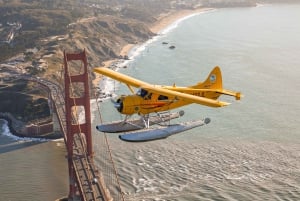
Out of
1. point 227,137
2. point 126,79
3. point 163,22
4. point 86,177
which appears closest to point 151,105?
point 126,79

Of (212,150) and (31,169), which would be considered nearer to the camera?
(31,169)

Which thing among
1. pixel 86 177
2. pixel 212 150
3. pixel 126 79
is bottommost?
pixel 212 150

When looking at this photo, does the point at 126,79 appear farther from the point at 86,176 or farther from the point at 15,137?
the point at 15,137

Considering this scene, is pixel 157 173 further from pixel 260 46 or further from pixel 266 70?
pixel 260 46

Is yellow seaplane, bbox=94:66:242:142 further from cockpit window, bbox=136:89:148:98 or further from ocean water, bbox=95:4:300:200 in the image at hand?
ocean water, bbox=95:4:300:200

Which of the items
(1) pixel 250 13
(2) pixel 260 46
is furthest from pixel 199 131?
(1) pixel 250 13

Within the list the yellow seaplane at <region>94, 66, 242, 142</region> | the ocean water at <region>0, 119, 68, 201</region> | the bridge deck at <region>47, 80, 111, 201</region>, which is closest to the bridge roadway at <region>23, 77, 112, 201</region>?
the bridge deck at <region>47, 80, 111, 201</region>
